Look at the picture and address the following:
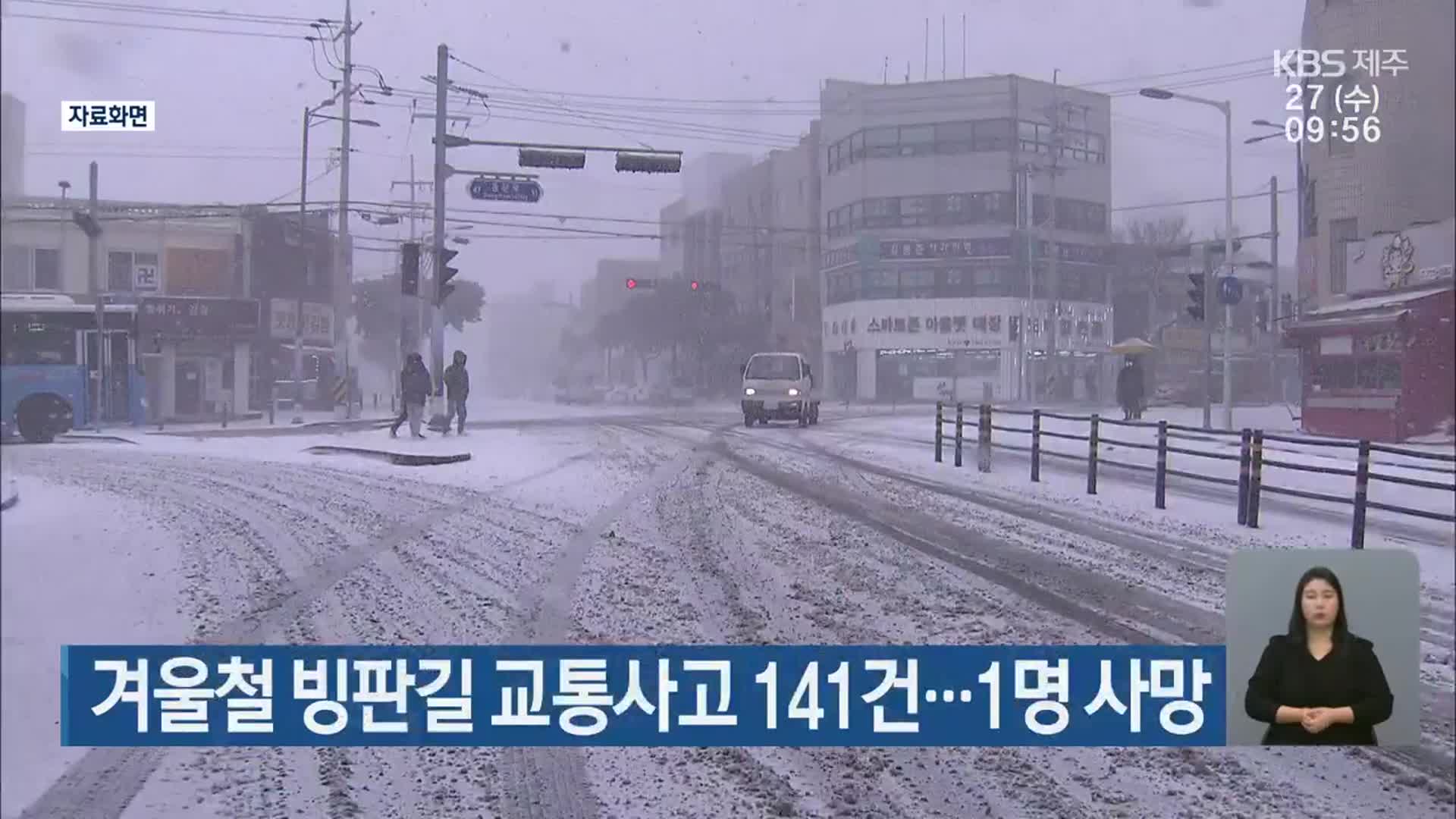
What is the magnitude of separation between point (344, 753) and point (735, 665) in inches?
37.4

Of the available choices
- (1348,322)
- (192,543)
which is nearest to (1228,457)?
(1348,322)

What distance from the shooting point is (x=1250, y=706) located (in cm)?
215

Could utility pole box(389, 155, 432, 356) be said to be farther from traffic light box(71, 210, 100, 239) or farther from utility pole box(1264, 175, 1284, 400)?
utility pole box(1264, 175, 1284, 400)

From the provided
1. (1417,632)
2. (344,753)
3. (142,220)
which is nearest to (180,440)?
(142,220)

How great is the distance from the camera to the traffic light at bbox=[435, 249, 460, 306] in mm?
2588

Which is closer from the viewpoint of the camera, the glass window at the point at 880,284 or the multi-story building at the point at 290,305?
the multi-story building at the point at 290,305

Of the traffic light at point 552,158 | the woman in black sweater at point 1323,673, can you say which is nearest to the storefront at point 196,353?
the traffic light at point 552,158

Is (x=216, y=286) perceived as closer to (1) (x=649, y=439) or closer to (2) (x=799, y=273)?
(2) (x=799, y=273)

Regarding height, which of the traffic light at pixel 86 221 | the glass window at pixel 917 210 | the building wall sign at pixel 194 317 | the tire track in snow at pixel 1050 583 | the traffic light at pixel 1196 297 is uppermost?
the glass window at pixel 917 210

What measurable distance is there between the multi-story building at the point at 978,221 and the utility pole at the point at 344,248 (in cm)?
109

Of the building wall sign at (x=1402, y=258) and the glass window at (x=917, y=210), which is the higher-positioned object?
the glass window at (x=917, y=210)

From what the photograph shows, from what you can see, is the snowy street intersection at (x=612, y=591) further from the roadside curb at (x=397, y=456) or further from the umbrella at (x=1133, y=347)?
the umbrella at (x=1133, y=347)

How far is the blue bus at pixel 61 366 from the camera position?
6.59 ft
